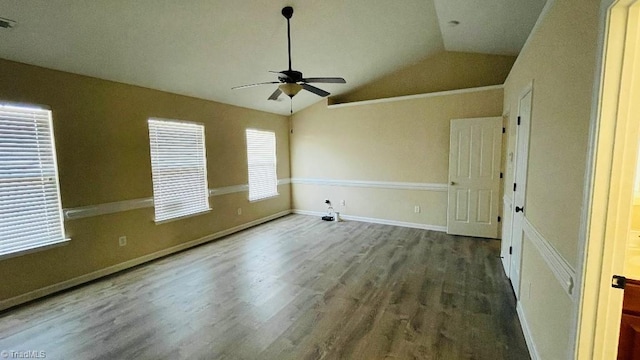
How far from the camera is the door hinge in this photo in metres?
1.22

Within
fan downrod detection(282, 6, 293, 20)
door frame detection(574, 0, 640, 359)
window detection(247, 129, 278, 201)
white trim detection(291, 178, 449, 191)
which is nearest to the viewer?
door frame detection(574, 0, 640, 359)

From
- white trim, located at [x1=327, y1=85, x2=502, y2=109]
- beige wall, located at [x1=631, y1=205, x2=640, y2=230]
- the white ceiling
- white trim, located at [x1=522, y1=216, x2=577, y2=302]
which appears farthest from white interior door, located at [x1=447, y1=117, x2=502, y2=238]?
beige wall, located at [x1=631, y1=205, x2=640, y2=230]

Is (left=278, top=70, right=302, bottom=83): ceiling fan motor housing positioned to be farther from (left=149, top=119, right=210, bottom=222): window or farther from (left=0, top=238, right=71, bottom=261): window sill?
(left=0, top=238, right=71, bottom=261): window sill

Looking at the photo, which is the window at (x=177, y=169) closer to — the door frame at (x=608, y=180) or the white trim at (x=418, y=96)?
the white trim at (x=418, y=96)

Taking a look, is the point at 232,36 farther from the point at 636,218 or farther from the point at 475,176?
the point at 475,176

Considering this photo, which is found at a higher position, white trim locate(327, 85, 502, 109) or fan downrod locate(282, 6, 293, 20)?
fan downrod locate(282, 6, 293, 20)

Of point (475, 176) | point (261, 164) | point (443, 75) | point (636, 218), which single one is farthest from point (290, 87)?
point (443, 75)

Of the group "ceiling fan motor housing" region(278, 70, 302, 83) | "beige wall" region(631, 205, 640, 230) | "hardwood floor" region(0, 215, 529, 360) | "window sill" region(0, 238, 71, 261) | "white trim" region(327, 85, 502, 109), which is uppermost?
"white trim" region(327, 85, 502, 109)

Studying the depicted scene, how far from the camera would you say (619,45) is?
3.83ft

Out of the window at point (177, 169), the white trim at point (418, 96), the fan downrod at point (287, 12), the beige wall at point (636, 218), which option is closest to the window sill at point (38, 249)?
the window at point (177, 169)

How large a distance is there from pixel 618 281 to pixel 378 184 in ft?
15.0

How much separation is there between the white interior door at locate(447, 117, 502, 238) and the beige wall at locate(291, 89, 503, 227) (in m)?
0.23

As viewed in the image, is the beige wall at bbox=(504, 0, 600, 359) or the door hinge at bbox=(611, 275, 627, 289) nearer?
the door hinge at bbox=(611, 275, 627, 289)

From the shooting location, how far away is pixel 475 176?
471cm
